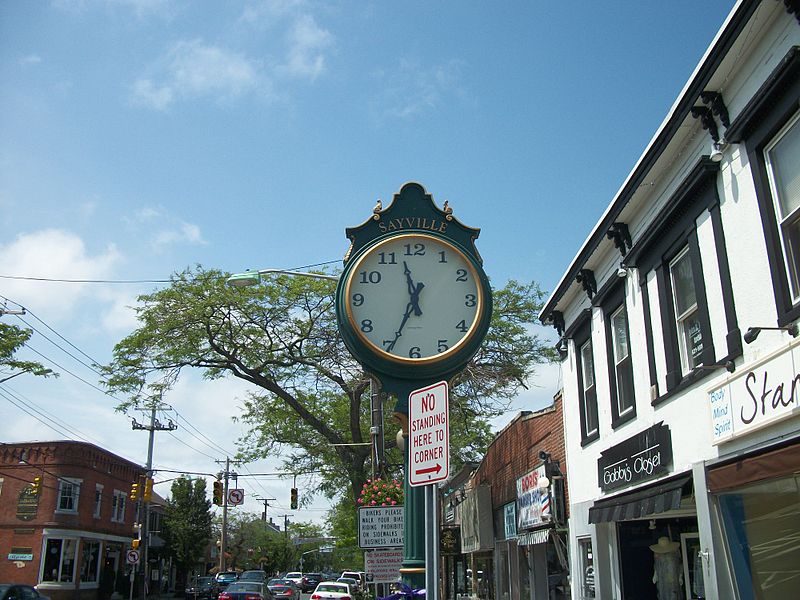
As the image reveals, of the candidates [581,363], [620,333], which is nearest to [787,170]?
[620,333]

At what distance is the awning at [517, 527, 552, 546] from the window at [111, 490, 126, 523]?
34298 millimetres

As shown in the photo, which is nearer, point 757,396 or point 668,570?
point 757,396

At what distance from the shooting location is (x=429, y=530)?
159 inches

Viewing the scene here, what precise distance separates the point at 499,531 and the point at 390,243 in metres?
14.4

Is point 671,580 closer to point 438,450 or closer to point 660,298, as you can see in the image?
point 660,298

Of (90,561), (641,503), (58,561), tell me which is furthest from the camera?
(90,561)

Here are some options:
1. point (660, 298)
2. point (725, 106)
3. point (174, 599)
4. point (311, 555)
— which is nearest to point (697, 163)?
point (725, 106)

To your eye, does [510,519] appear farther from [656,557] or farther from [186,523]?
[186,523]

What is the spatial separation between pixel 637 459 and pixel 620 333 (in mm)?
2104

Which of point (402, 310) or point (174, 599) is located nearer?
point (402, 310)

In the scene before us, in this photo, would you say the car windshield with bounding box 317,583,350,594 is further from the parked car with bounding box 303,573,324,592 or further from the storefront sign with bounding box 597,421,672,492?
the parked car with bounding box 303,573,324,592

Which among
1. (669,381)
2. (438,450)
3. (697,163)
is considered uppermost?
(697,163)

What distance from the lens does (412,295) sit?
668 cm

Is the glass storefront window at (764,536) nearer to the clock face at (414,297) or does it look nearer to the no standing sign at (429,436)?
the clock face at (414,297)
